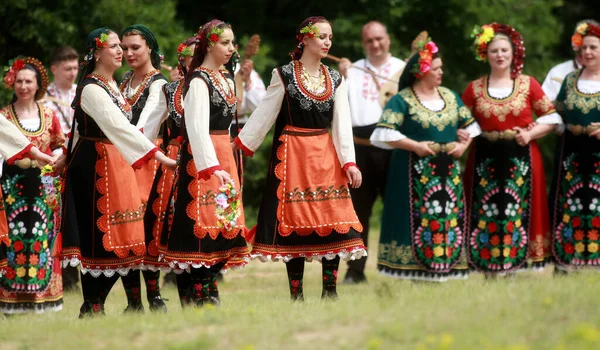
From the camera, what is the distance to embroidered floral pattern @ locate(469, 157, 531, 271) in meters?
9.12

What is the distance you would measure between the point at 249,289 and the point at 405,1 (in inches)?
335

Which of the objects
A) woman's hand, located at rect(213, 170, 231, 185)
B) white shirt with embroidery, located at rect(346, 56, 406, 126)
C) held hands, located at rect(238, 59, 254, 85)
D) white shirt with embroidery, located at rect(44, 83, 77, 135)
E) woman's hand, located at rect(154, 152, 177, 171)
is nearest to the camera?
woman's hand, located at rect(213, 170, 231, 185)

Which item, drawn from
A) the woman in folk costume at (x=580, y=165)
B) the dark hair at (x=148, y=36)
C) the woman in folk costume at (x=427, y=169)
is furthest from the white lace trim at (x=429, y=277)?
the dark hair at (x=148, y=36)

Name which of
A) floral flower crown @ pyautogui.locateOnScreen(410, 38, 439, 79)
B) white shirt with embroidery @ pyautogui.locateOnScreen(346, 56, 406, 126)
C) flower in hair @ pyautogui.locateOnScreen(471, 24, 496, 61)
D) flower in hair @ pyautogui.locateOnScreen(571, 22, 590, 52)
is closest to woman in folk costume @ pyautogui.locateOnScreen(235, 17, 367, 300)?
floral flower crown @ pyautogui.locateOnScreen(410, 38, 439, 79)

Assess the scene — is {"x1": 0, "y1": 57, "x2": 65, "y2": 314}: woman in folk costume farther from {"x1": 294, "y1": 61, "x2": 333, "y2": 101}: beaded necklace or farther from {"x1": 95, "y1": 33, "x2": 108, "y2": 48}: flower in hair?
{"x1": 294, "y1": 61, "x2": 333, "y2": 101}: beaded necklace

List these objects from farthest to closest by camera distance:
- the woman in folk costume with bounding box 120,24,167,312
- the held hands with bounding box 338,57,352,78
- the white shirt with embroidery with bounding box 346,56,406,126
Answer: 1. the held hands with bounding box 338,57,352,78
2. the white shirt with embroidery with bounding box 346,56,406,126
3. the woman in folk costume with bounding box 120,24,167,312

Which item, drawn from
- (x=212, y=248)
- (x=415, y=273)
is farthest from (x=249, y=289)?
(x=212, y=248)

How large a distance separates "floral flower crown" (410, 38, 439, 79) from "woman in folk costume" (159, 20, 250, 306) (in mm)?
2273

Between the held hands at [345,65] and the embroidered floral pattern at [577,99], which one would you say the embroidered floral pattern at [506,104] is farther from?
the held hands at [345,65]

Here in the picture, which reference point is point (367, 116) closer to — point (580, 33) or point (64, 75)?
point (580, 33)

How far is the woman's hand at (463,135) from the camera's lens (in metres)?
8.88

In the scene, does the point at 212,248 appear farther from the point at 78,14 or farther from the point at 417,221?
the point at 78,14

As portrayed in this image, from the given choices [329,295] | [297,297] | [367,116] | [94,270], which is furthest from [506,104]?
[94,270]

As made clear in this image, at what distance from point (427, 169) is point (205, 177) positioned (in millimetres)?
2695
